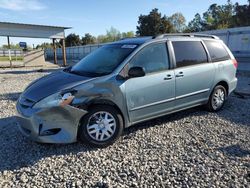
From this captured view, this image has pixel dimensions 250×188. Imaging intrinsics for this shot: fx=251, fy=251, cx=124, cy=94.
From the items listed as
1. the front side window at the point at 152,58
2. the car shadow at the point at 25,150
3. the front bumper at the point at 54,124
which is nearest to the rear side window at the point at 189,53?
the front side window at the point at 152,58

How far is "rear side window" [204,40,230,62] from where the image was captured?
5.64 m

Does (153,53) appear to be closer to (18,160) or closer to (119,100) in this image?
(119,100)

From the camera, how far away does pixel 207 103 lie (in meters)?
5.71

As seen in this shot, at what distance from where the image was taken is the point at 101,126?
407 cm

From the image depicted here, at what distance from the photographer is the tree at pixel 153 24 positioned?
50531 millimetres

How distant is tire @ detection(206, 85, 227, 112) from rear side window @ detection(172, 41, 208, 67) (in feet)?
2.62

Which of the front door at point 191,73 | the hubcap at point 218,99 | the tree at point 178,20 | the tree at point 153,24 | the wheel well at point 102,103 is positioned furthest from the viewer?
the tree at point 178,20

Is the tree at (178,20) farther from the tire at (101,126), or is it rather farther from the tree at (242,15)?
the tire at (101,126)

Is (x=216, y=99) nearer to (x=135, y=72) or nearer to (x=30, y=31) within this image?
(x=135, y=72)

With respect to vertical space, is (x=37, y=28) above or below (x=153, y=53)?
above

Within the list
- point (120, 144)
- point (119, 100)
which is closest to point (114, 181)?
point (120, 144)

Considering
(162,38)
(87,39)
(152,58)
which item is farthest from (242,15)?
(152,58)

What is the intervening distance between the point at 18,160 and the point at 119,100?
1782 millimetres

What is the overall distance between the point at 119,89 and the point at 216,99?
9.12 feet
